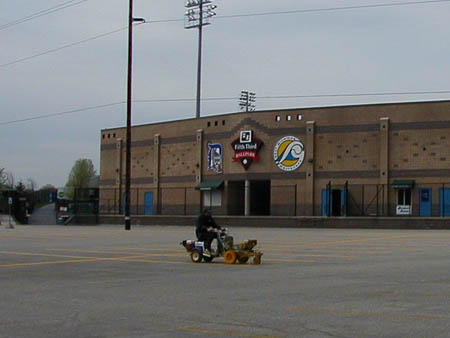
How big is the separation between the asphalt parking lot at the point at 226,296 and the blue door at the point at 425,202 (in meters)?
30.0

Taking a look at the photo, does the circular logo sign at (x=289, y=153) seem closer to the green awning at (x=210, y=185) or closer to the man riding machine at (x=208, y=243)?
the green awning at (x=210, y=185)

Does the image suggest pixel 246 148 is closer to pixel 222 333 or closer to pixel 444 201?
pixel 444 201

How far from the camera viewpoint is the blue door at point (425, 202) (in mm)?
51312

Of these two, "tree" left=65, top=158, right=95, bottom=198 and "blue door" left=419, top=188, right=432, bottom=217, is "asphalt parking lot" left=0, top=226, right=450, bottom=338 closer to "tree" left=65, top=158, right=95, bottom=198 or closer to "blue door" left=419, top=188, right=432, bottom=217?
"blue door" left=419, top=188, right=432, bottom=217

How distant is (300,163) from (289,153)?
1.33 metres

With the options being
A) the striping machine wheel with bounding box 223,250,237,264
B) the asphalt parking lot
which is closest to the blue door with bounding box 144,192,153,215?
the asphalt parking lot

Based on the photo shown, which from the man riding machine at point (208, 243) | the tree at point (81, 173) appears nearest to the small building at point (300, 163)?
the man riding machine at point (208, 243)

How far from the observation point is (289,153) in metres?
57.6

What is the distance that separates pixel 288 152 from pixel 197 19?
32097 millimetres

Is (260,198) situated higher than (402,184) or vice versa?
(402,184)

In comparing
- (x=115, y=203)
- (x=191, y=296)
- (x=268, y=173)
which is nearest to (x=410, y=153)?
(x=268, y=173)

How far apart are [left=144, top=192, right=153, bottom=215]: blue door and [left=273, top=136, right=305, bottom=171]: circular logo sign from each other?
1415cm

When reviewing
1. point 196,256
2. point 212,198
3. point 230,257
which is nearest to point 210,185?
point 212,198

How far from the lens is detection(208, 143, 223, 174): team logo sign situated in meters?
61.9
